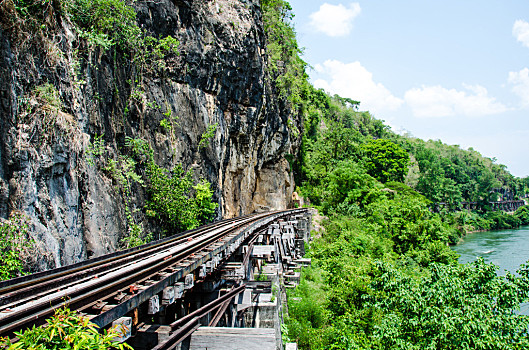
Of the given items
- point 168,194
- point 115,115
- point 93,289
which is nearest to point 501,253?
point 168,194

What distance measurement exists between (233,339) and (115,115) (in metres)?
11.2

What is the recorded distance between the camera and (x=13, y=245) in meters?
6.93

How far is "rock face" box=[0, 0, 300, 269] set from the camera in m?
8.03

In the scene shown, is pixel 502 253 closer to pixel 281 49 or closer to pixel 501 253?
pixel 501 253

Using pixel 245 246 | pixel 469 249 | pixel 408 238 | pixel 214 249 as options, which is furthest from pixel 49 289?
pixel 469 249

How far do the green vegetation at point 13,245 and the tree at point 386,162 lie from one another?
5285 cm

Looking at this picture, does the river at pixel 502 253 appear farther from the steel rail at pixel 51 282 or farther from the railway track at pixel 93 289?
the steel rail at pixel 51 282

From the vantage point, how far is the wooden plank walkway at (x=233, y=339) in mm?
4629

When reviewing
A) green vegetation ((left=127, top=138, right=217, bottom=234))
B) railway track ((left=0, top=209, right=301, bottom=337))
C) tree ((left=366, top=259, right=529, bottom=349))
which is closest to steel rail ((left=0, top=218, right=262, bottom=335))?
railway track ((left=0, top=209, right=301, bottom=337))

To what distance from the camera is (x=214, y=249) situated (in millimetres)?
7555

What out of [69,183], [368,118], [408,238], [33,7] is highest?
[368,118]

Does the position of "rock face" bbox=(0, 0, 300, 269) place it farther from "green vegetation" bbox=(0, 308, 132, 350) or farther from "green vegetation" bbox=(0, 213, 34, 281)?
"green vegetation" bbox=(0, 308, 132, 350)

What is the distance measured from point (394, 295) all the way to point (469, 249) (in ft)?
115

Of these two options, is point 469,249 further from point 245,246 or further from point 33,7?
point 33,7
